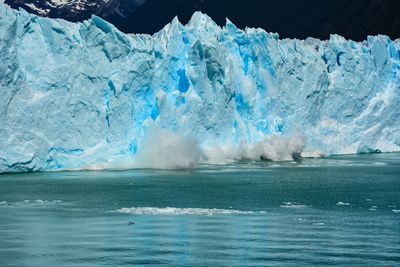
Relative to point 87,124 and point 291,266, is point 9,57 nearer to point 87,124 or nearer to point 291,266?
point 87,124

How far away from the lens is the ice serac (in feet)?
89.7

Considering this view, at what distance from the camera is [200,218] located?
1745 cm

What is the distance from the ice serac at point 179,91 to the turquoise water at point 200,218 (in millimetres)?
1546

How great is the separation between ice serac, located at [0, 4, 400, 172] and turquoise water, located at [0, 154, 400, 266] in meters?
1.55

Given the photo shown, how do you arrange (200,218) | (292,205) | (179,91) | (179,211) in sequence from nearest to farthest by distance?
1. (200,218)
2. (179,211)
3. (292,205)
4. (179,91)

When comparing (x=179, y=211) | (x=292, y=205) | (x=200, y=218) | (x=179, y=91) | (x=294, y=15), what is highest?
(x=294, y=15)

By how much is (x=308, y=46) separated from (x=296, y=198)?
18.2 m

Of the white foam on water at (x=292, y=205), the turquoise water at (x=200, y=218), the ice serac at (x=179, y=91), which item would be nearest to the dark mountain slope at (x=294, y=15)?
the ice serac at (x=179, y=91)

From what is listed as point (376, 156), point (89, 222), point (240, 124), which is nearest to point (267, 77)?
point (240, 124)

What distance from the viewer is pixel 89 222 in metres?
16.8

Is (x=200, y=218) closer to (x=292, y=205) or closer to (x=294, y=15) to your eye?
(x=292, y=205)

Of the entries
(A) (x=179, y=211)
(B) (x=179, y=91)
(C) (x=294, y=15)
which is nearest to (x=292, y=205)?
(A) (x=179, y=211)

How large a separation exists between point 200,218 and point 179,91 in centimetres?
1496

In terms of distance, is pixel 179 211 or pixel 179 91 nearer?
pixel 179 211
